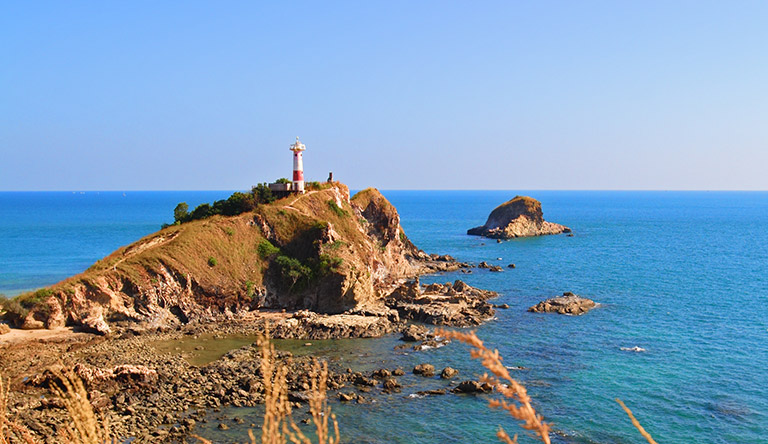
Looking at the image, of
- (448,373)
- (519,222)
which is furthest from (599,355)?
(519,222)

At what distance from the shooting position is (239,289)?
156 feet

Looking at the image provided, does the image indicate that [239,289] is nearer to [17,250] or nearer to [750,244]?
[17,250]

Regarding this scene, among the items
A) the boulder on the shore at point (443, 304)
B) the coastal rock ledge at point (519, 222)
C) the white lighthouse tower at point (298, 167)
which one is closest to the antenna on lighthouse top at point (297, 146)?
the white lighthouse tower at point (298, 167)

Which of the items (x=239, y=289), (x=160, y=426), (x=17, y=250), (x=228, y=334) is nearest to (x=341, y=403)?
(x=160, y=426)

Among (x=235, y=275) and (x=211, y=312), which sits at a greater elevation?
(x=235, y=275)

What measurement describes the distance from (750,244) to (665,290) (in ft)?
193

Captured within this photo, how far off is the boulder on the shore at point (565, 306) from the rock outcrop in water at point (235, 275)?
9.11 meters

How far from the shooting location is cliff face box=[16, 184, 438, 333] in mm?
40938

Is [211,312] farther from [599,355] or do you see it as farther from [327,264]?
[599,355]

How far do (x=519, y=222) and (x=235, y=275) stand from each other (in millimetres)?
79490

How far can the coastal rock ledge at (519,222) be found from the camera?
377 feet

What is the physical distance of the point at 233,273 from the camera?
A: 48000 mm

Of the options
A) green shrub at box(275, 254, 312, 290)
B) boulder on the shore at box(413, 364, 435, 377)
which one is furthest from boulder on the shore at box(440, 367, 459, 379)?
green shrub at box(275, 254, 312, 290)

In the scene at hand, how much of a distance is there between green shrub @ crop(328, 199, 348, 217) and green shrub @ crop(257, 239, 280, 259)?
32.1ft
